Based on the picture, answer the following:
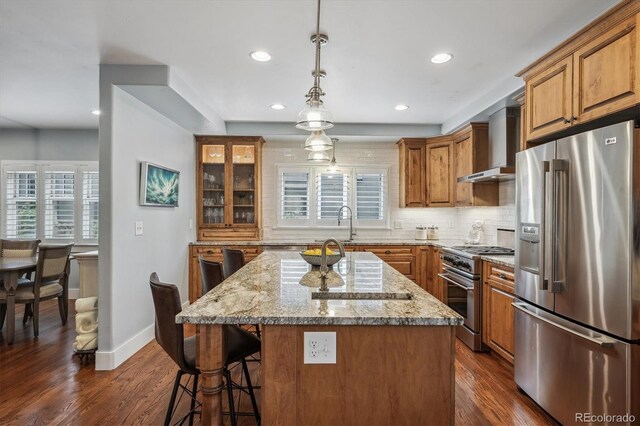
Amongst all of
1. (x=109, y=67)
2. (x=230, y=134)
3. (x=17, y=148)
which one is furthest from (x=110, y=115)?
(x=17, y=148)

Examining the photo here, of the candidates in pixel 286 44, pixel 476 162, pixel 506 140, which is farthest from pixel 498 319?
pixel 286 44

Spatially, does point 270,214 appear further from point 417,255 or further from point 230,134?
point 417,255

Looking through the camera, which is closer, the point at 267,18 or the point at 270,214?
the point at 267,18

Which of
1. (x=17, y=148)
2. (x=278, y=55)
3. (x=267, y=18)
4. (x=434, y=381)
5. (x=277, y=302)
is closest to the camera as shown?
(x=434, y=381)

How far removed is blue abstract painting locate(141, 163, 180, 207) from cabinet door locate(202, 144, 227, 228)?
2.56 feet

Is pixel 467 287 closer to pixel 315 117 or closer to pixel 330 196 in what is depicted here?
pixel 315 117

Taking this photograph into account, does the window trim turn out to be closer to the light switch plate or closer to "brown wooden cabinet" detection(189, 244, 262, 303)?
"brown wooden cabinet" detection(189, 244, 262, 303)

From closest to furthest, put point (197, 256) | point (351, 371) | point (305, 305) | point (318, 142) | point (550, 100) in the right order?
point (351, 371) → point (305, 305) → point (550, 100) → point (318, 142) → point (197, 256)

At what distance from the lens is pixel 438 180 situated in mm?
4852

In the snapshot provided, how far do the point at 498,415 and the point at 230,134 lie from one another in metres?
4.31

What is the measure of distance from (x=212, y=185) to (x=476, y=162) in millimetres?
3583

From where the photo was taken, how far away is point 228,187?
5035 mm

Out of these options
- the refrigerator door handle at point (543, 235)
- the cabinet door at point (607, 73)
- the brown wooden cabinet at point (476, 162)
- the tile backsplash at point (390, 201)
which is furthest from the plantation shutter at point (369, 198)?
the cabinet door at point (607, 73)

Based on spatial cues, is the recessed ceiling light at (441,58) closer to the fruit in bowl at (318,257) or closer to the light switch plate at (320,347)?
the fruit in bowl at (318,257)
